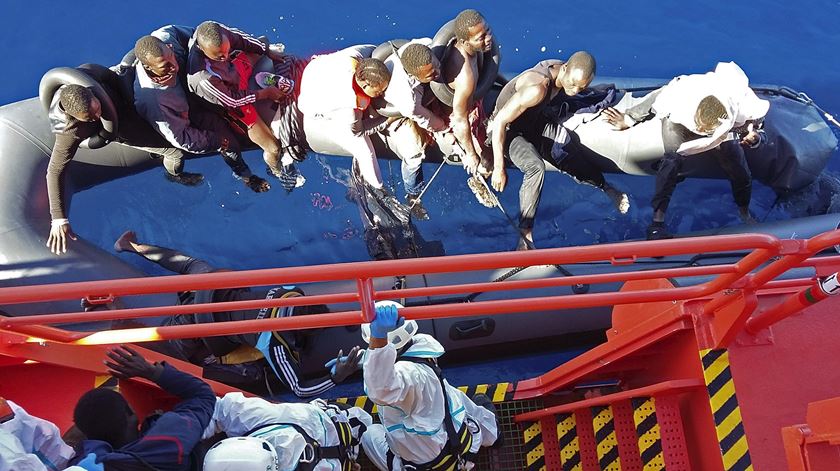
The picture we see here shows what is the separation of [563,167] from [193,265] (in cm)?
192

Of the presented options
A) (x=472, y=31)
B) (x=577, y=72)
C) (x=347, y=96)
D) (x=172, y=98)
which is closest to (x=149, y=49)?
(x=172, y=98)

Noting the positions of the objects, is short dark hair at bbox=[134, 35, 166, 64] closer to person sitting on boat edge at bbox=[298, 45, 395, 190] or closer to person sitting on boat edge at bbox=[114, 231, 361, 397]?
person sitting on boat edge at bbox=[298, 45, 395, 190]

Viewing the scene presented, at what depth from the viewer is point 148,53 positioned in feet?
9.74

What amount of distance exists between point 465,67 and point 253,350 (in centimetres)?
155

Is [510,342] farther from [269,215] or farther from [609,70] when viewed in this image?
[609,70]

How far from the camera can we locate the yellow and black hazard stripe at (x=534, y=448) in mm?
2992

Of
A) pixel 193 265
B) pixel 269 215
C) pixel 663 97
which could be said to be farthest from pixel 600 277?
pixel 269 215

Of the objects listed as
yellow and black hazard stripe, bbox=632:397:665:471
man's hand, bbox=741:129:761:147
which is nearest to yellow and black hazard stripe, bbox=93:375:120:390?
yellow and black hazard stripe, bbox=632:397:665:471

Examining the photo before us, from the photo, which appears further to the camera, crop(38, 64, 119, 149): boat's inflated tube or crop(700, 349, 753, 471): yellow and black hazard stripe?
crop(38, 64, 119, 149): boat's inflated tube

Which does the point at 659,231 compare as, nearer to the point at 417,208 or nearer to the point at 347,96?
the point at 417,208

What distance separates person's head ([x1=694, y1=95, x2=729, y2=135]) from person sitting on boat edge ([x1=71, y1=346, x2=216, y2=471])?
227 cm

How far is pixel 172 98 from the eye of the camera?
3135mm

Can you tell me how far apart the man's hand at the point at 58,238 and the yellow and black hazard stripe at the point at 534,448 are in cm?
227

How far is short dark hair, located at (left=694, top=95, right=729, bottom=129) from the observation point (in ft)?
10.1
